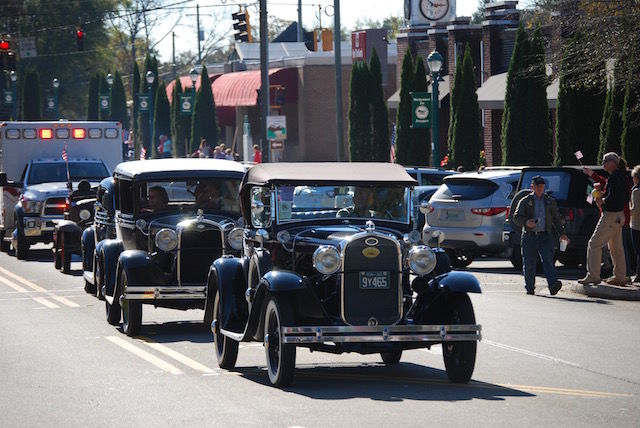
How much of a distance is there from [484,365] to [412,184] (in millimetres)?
1869

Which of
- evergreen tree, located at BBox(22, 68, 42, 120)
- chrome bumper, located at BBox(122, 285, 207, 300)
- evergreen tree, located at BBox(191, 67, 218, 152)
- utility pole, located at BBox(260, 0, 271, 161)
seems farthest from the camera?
evergreen tree, located at BBox(22, 68, 42, 120)

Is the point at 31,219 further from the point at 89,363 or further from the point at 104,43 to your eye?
the point at 104,43

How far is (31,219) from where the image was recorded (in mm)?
29266

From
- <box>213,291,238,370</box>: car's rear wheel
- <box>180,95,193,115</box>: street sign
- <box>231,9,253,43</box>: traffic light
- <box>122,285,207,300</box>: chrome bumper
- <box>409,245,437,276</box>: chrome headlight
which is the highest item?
<box>231,9,253,43</box>: traffic light

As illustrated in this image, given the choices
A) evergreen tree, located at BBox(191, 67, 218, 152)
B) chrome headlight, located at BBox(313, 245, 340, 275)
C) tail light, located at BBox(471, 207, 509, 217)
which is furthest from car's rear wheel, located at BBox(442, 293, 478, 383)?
evergreen tree, located at BBox(191, 67, 218, 152)

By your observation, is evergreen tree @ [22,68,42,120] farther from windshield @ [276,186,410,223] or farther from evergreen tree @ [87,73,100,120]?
windshield @ [276,186,410,223]

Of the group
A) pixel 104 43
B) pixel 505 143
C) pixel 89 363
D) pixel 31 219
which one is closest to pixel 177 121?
pixel 104 43

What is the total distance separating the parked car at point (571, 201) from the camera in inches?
899

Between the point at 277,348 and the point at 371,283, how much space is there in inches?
38.8

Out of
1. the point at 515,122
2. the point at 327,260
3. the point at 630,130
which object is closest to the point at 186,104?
the point at 515,122

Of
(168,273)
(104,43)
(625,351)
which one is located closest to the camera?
(625,351)

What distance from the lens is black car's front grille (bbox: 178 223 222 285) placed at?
16.5 metres

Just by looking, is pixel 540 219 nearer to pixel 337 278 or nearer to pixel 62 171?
pixel 337 278

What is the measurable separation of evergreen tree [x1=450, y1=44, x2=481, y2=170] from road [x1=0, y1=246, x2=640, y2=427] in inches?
1010
